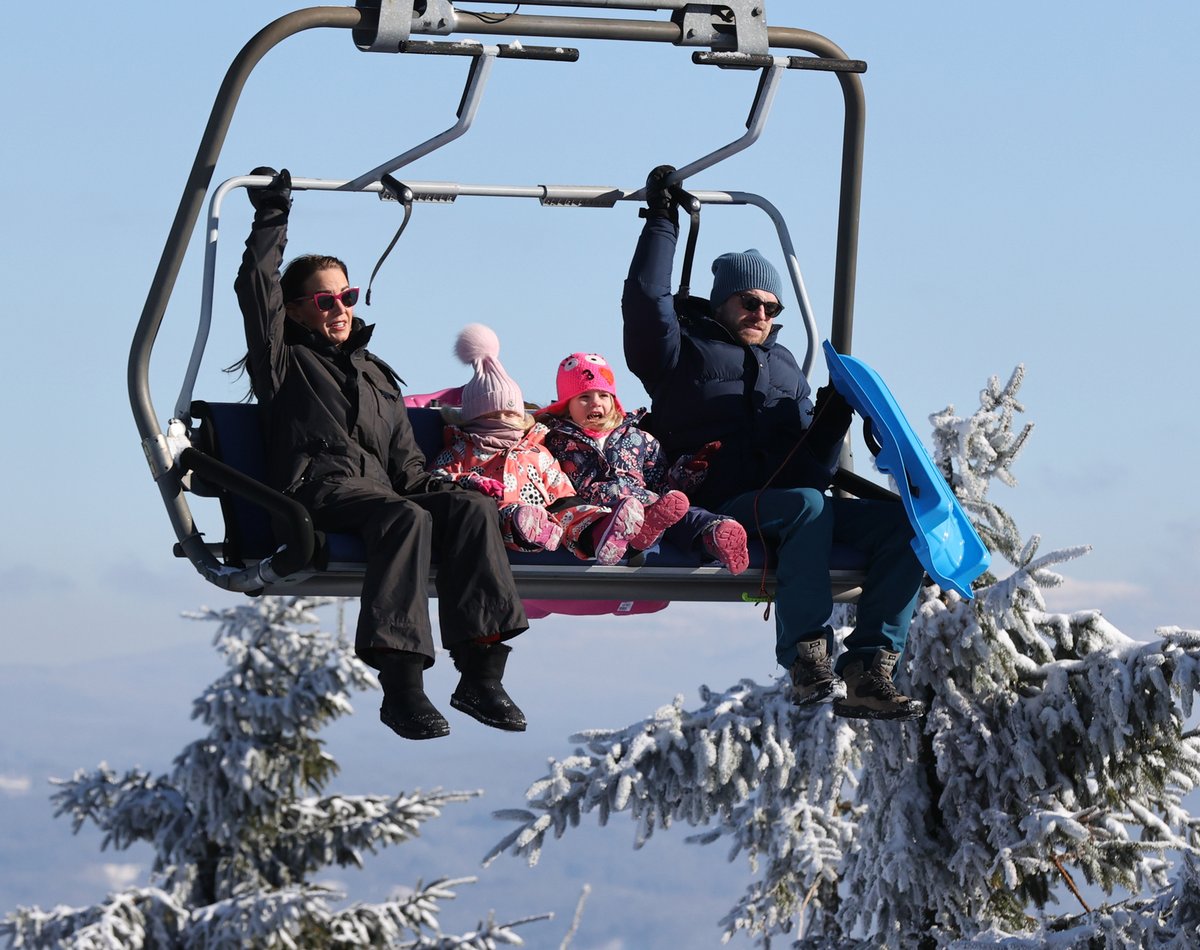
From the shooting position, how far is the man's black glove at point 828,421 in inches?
237

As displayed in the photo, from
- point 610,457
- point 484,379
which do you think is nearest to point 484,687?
point 610,457

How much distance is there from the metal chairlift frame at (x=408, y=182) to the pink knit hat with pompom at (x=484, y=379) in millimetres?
483

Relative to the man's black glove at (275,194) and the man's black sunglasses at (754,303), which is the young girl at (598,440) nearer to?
the man's black sunglasses at (754,303)

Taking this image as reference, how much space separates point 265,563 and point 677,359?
156 centimetres

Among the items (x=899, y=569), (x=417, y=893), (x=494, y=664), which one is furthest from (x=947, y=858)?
(x=417, y=893)

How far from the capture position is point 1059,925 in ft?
31.0

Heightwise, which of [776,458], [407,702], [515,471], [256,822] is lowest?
[256,822]

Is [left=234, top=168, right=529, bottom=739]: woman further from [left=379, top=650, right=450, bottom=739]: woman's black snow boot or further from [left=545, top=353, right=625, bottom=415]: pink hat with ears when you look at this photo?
[left=545, top=353, right=625, bottom=415]: pink hat with ears

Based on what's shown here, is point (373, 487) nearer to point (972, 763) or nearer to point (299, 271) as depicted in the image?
point (299, 271)

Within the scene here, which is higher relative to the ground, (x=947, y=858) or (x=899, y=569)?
(x=899, y=569)

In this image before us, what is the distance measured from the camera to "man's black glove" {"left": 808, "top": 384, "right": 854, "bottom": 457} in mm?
6023

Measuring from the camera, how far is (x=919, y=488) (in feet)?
19.0

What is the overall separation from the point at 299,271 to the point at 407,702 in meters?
1.45

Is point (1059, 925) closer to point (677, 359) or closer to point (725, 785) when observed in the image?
point (725, 785)
